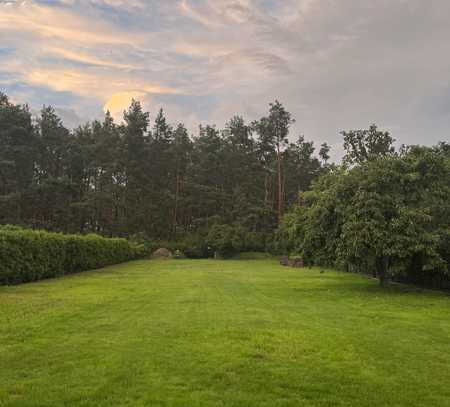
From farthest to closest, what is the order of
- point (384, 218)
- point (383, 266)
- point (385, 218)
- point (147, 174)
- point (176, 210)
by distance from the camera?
point (176, 210)
point (147, 174)
point (383, 266)
point (385, 218)
point (384, 218)

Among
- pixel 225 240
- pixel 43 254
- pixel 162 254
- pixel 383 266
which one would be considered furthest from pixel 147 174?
pixel 383 266

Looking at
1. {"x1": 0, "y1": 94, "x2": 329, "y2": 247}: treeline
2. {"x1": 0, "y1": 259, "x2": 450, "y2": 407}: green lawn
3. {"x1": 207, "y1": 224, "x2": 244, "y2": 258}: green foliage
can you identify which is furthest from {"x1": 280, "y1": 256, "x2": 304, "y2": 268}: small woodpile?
{"x1": 0, "y1": 259, "x2": 450, "y2": 407}: green lawn

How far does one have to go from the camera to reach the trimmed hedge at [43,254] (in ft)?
60.9

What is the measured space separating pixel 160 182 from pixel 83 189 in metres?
9.94

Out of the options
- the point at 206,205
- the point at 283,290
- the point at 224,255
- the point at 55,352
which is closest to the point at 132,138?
the point at 206,205

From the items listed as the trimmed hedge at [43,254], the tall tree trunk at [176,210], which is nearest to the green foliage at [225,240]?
the tall tree trunk at [176,210]

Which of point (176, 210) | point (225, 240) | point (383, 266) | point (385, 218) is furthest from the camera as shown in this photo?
point (176, 210)

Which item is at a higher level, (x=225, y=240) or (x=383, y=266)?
(x=383, y=266)

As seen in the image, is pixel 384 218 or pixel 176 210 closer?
pixel 384 218

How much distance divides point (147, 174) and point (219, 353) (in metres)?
57.1

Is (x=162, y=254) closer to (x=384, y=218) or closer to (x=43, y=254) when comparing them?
(x=43, y=254)

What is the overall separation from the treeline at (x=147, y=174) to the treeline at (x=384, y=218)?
111 ft

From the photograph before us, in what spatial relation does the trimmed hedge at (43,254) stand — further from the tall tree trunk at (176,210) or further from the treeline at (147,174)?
the tall tree trunk at (176,210)

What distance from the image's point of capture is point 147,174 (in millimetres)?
63000
